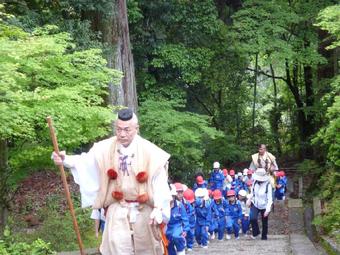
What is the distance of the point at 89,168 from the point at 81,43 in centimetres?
692

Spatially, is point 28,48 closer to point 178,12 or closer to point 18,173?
point 18,173

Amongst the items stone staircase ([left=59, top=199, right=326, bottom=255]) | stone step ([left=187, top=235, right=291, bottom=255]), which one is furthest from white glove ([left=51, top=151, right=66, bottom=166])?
stone step ([left=187, top=235, right=291, bottom=255])

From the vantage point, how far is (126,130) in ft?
19.9

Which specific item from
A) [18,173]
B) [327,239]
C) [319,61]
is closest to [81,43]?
[18,173]

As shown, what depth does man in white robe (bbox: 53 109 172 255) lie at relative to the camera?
611 cm

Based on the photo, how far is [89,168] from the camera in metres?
6.32

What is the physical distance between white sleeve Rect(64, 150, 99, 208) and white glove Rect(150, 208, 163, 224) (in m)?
0.69

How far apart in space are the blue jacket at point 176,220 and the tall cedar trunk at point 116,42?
4.16 metres

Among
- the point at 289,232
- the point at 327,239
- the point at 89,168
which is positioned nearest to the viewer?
the point at 89,168

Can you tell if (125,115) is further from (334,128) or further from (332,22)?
(332,22)

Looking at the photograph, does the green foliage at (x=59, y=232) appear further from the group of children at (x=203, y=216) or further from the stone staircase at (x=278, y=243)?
the stone staircase at (x=278, y=243)

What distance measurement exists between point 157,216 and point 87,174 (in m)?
0.87

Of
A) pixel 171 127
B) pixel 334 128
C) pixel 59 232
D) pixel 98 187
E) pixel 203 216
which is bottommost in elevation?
pixel 59 232

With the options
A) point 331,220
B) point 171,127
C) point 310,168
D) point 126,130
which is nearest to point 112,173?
point 126,130
